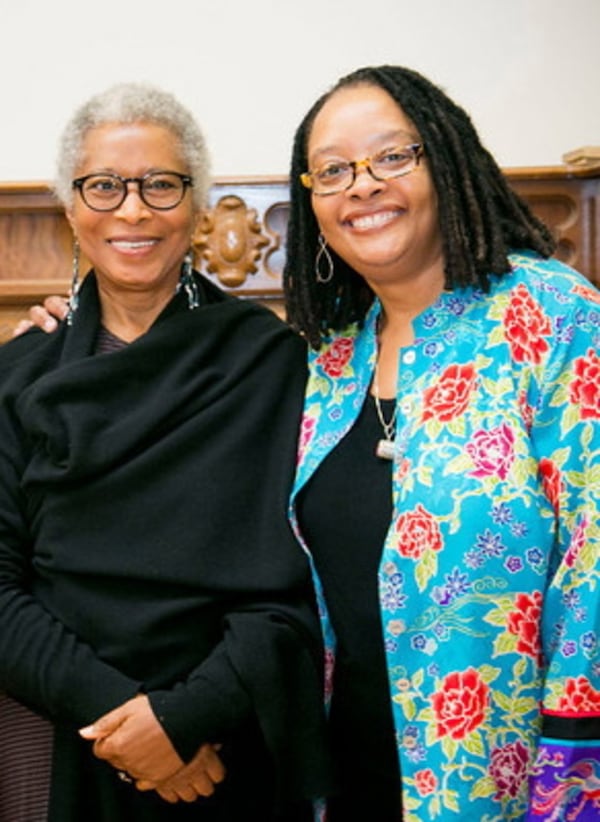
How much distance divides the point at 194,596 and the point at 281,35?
1.86 meters

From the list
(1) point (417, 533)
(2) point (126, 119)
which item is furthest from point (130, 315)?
(1) point (417, 533)

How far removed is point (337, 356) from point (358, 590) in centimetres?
39

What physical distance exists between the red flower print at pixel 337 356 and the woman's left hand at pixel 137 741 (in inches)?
23.1

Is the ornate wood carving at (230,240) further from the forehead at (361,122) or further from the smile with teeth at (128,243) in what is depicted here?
the forehead at (361,122)

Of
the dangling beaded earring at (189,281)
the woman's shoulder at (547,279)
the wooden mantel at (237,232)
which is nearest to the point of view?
the woman's shoulder at (547,279)

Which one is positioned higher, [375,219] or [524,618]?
[375,219]

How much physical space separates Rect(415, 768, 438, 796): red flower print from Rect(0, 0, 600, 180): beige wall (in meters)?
1.86

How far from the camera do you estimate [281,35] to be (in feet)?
8.91

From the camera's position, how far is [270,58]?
272 centimetres

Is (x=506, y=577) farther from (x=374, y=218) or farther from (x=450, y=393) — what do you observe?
(x=374, y=218)

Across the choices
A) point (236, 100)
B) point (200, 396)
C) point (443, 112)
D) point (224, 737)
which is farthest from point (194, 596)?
point (236, 100)

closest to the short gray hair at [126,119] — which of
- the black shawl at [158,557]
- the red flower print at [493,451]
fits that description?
the black shawl at [158,557]

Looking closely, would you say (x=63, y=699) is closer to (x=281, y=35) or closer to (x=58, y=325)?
(x=58, y=325)

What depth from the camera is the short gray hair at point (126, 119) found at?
60.9 inches
